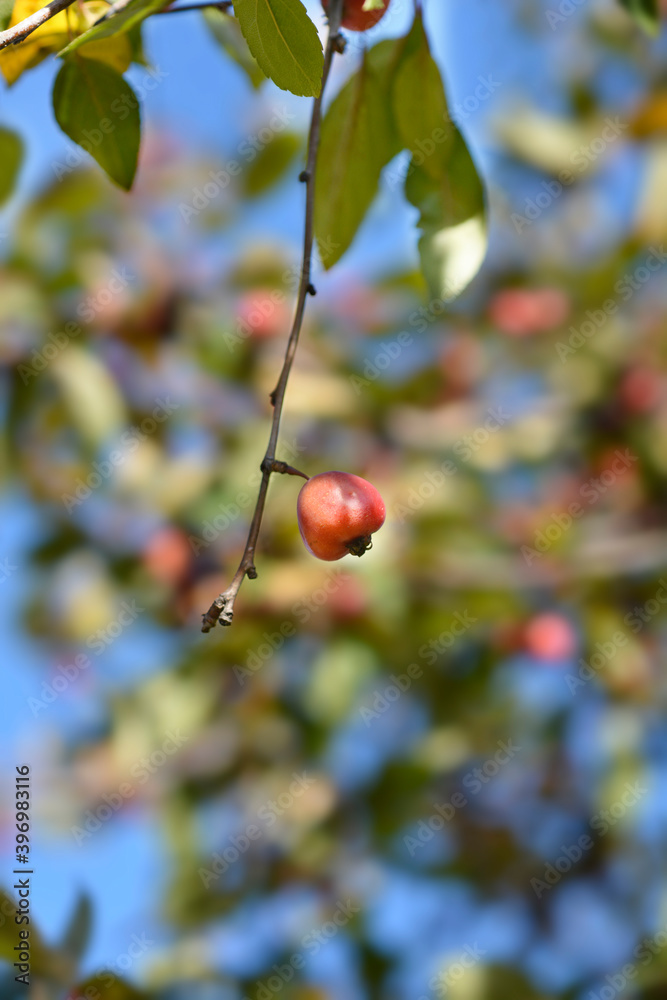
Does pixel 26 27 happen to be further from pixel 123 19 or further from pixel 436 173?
pixel 436 173

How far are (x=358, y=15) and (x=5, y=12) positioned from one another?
1.24ft

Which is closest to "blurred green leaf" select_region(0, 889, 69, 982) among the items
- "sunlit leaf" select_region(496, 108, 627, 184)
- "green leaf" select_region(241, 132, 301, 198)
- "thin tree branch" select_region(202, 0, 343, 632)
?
"thin tree branch" select_region(202, 0, 343, 632)

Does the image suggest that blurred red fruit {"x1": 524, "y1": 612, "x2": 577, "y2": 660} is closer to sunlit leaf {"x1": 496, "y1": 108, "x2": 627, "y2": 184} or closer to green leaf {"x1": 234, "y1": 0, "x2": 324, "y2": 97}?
sunlit leaf {"x1": 496, "y1": 108, "x2": 627, "y2": 184}

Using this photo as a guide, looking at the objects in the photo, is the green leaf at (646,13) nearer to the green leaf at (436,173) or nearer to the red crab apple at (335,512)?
the green leaf at (436,173)

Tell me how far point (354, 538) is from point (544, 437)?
6.70ft

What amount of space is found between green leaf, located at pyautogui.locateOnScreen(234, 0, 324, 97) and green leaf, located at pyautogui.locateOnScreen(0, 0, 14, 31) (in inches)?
11.1

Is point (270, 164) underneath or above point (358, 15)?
above

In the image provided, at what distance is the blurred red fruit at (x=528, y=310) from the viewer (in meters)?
3.07

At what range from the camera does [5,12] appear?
844mm

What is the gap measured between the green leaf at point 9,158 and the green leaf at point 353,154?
39cm

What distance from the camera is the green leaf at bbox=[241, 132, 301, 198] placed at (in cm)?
273

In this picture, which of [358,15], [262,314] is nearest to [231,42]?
[358,15]

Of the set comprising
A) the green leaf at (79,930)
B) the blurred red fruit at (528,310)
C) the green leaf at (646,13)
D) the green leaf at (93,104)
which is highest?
the blurred red fruit at (528,310)

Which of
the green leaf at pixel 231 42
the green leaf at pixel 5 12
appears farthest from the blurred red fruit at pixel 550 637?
the green leaf at pixel 5 12
